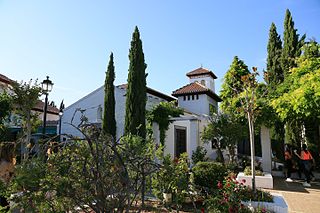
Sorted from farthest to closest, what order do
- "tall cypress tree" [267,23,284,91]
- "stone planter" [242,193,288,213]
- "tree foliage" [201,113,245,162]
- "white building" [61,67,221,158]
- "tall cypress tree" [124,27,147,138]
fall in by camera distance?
"tall cypress tree" [267,23,284,91] → "white building" [61,67,221,158] → "tall cypress tree" [124,27,147,138] → "tree foliage" [201,113,245,162] → "stone planter" [242,193,288,213]

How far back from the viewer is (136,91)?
1470 cm

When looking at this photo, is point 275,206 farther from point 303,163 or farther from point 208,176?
point 303,163

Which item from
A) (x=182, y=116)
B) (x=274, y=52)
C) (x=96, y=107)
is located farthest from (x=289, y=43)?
(x=96, y=107)

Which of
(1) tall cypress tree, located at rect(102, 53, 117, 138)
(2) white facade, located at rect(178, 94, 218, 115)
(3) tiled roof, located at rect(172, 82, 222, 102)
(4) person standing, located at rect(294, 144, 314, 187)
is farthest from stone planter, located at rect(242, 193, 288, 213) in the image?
(3) tiled roof, located at rect(172, 82, 222, 102)

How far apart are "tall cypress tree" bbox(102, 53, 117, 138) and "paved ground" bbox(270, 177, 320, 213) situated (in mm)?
11586

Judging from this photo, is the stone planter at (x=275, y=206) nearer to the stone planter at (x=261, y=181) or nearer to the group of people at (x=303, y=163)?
the stone planter at (x=261, y=181)

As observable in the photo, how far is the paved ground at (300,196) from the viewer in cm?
729

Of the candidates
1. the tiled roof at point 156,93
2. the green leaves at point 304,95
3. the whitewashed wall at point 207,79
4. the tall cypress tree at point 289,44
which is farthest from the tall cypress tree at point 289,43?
the whitewashed wall at point 207,79

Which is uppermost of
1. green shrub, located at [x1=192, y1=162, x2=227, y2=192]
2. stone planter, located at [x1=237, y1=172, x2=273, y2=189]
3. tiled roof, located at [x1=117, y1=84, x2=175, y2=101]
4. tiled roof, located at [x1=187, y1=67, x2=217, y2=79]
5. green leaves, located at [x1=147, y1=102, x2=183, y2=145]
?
tiled roof, located at [x1=187, y1=67, x2=217, y2=79]

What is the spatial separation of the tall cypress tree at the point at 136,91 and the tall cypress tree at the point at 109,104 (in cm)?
385

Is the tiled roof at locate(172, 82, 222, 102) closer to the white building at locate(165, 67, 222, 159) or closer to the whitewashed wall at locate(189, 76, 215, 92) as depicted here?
the white building at locate(165, 67, 222, 159)

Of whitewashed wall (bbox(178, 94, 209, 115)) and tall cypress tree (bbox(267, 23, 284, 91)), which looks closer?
tall cypress tree (bbox(267, 23, 284, 91))

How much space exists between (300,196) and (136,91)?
9.92 metres

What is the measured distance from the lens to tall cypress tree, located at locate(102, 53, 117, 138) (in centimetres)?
1777
